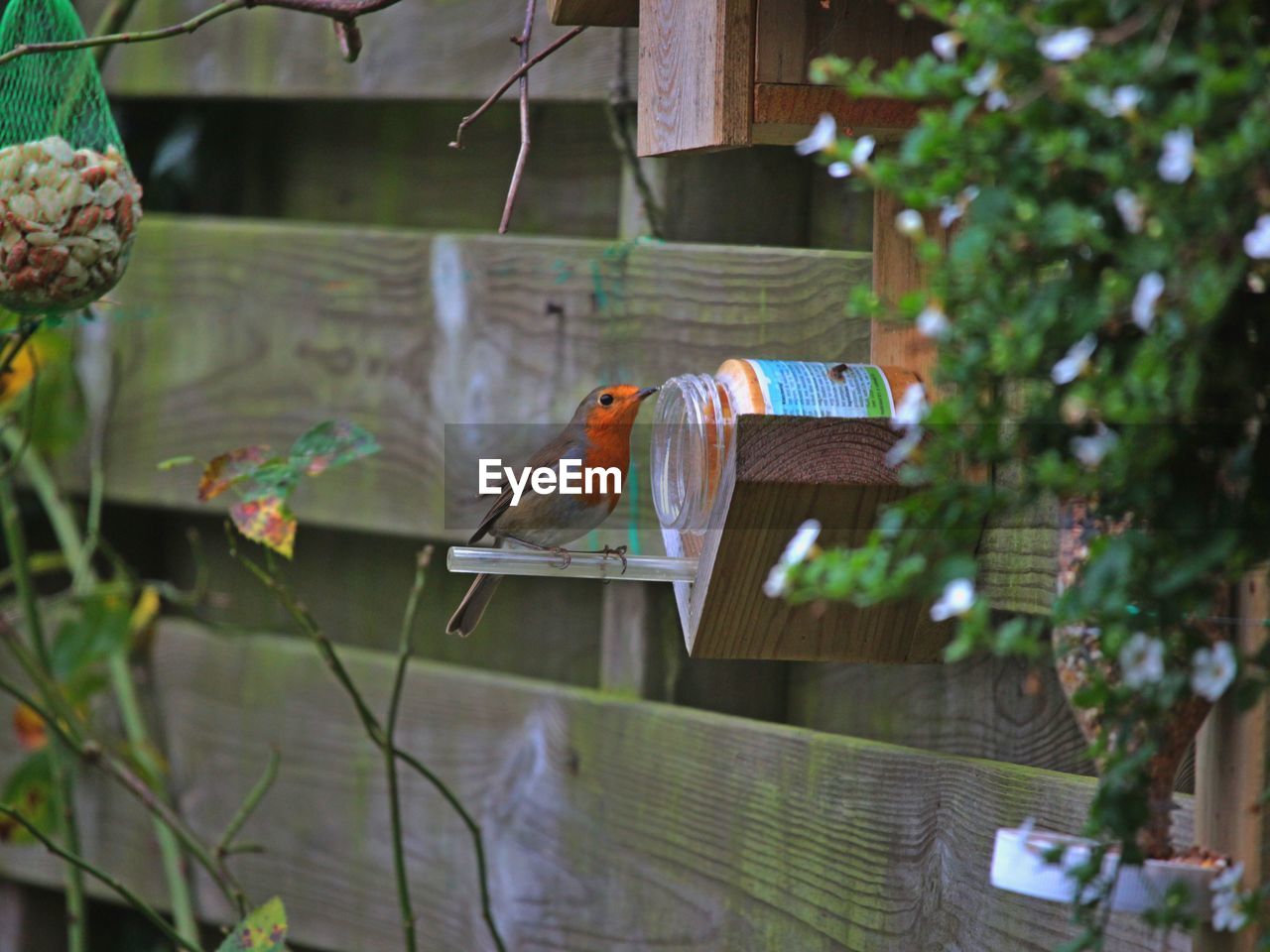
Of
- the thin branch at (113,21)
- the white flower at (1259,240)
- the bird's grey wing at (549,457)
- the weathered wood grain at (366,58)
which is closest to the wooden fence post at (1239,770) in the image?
the white flower at (1259,240)

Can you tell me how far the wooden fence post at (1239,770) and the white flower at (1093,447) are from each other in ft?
0.81

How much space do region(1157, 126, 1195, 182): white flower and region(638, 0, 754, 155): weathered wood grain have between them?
0.73 metres

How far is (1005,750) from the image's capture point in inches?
61.0

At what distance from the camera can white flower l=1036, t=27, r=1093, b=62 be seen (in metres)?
0.69

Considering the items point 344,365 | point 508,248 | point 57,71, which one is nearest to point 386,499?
point 344,365

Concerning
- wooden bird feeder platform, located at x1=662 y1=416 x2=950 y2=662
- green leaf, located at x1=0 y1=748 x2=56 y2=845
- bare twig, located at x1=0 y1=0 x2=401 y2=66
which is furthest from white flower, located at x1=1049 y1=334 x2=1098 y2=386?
green leaf, located at x1=0 y1=748 x2=56 y2=845

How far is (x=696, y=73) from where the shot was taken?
141 centimetres

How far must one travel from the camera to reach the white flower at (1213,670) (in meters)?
0.75

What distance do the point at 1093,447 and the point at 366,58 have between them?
5.89 ft

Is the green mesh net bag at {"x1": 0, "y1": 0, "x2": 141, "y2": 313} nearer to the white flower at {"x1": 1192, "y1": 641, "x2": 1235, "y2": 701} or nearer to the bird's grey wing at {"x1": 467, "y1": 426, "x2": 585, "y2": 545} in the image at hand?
the bird's grey wing at {"x1": 467, "y1": 426, "x2": 585, "y2": 545}

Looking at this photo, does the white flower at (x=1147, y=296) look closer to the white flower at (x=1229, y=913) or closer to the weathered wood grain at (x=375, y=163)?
the white flower at (x=1229, y=913)

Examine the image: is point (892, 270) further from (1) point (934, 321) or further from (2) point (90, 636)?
(2) point (90, 636)

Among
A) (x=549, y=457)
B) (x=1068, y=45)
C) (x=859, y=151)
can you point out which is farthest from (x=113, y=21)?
(x=1068, y=45)

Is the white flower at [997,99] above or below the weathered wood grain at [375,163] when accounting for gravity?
below
